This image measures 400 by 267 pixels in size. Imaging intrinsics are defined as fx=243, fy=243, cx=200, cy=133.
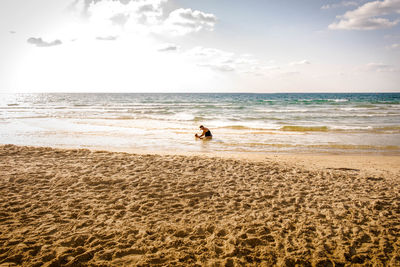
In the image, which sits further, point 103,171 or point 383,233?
point 103,171

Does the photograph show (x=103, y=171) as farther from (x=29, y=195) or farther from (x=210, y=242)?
(x=210, y=242)

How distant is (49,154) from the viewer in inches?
331

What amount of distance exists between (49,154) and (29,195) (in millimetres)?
3646

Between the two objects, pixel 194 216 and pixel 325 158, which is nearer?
pixel 194 216

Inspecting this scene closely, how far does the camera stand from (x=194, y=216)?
4461 mm

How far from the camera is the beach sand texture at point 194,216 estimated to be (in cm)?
343

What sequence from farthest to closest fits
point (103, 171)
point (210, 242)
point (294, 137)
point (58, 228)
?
point (294, 137) → point (103, 171) → point (58, 228) → point (210, 242)

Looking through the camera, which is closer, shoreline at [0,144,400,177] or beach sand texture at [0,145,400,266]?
beach sand texture at [0,145,400,266]

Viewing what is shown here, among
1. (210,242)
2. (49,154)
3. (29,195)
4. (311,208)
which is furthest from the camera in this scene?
(49,154)

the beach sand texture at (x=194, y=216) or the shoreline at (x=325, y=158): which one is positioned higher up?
the shoreline at (x=325, y=158)

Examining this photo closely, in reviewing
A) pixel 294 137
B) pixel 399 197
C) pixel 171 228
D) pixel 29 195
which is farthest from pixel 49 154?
pixel 294 137

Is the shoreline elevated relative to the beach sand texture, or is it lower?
elevated

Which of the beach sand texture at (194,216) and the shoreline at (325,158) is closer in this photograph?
the beach sand texture at (194,216)

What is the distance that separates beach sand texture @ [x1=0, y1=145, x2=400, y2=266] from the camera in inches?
135
